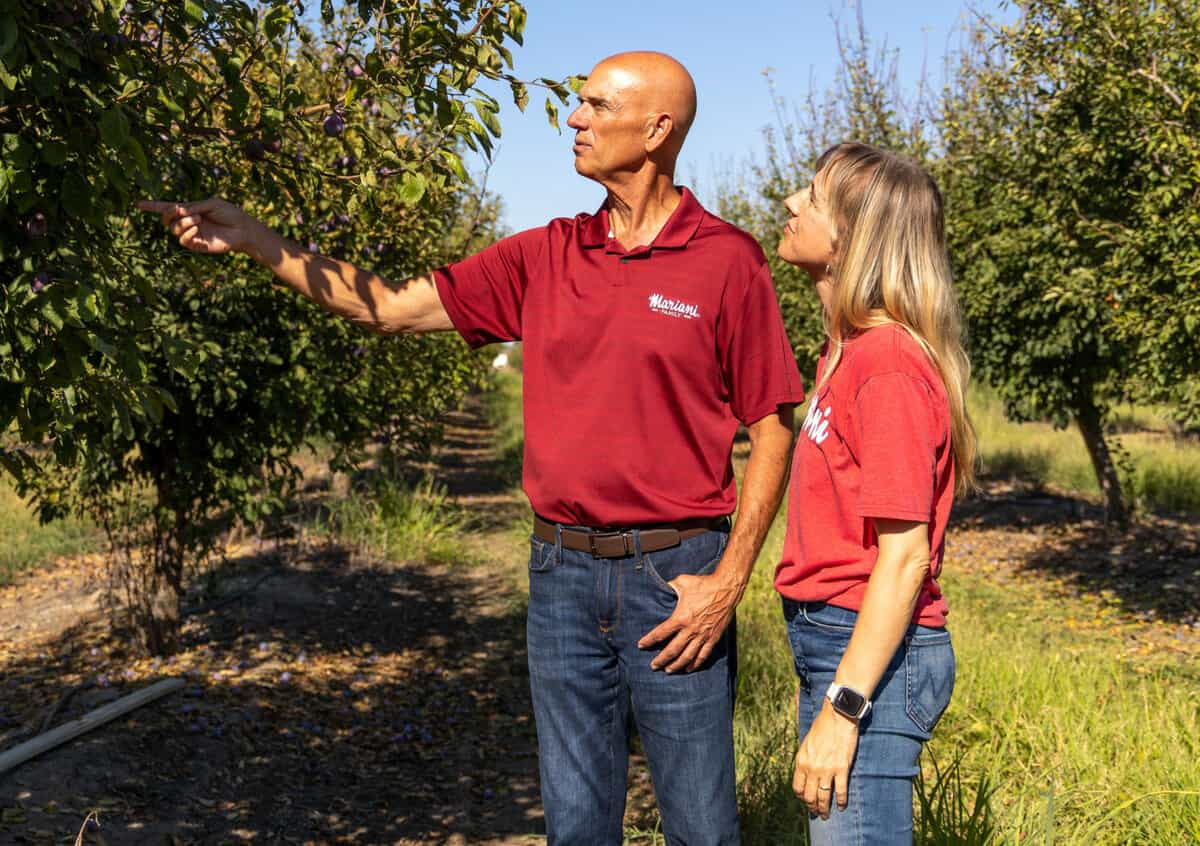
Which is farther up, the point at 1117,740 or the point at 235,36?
the point at 235,36

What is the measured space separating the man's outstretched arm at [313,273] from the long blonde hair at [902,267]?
1.11 m

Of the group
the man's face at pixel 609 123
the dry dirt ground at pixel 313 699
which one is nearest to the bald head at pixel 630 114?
the man's face at pixel 609 123

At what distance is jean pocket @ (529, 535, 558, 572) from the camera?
105 inches

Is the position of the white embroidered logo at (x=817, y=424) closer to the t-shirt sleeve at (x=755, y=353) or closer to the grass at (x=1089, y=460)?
the t-shirt sleeve at (x=755, y=353)

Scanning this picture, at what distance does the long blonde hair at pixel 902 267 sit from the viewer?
7.07ft

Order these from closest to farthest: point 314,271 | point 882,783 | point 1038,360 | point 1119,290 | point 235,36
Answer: point 882,783 → point 314,271 → point 235,36 → point 1119,290 → point 1038,360

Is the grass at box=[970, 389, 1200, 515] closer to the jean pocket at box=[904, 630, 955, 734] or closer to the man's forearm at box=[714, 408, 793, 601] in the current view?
the man's forearm at box=[714, 408, 793, 601]

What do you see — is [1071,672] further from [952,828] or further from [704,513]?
[704,513]

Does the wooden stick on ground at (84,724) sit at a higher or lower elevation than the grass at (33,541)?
lower

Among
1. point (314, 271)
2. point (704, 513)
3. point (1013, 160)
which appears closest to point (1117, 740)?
point (704, 513)

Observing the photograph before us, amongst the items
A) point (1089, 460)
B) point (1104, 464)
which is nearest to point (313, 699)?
point (1104, 464)

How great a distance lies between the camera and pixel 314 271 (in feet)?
9.20

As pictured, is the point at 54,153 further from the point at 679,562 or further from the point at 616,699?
the point at 616,699

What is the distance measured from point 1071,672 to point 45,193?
17.1ft
